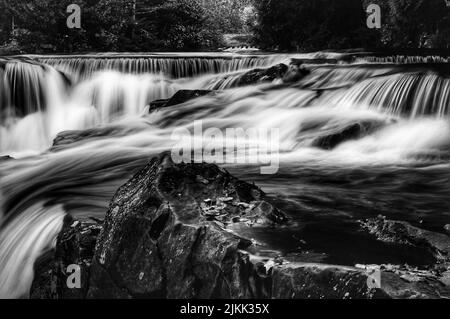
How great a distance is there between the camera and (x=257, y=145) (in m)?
8.23

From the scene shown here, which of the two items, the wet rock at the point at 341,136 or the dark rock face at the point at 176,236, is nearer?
the dark rock face at the point at 176,236

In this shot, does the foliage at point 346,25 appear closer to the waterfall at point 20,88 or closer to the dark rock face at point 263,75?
the dark rock face at point 263,75

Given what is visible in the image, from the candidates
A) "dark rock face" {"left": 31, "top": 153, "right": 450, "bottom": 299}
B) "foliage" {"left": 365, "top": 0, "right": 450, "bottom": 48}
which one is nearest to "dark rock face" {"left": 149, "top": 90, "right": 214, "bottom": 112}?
"dark rock face" {"left": 31, "top": 153, "right": 450, "bottom": 299}

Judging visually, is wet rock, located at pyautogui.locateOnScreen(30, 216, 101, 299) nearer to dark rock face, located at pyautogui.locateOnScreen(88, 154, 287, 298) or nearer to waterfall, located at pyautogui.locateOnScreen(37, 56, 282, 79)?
dark rock face, located at pyautogui.locateOnScreen(88, 154, 287, 298)

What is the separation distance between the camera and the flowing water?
14.6ft

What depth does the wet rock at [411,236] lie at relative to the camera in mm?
3450

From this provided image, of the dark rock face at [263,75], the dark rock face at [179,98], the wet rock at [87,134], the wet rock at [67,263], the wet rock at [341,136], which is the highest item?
the dark rock face at [263,75]

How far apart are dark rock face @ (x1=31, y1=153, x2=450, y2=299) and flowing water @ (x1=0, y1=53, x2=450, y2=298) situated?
259 millimetres

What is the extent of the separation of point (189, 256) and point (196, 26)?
21.6 metres

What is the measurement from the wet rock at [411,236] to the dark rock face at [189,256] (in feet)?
0.25

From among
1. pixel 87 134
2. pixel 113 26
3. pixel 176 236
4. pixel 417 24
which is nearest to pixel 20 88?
pixel 87 134

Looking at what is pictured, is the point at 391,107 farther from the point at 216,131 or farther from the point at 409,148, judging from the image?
the point at 216,131

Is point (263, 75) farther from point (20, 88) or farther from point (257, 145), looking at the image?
point (20, 88)

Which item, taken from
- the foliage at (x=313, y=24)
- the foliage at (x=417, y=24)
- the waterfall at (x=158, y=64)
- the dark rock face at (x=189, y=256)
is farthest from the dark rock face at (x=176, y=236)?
the foliage at (x=313, y=24)
